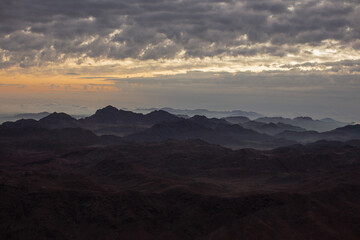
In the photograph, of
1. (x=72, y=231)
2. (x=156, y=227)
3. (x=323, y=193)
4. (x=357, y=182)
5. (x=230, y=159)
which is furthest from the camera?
(x=230, y=159)

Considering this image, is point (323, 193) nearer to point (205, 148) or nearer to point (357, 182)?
point (357, 182)

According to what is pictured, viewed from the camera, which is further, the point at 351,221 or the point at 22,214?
the point at 351,221

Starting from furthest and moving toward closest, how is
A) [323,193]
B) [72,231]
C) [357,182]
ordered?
[357,182]
[323,193]
[72,231]

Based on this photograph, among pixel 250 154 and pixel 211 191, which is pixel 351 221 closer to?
pixel 211 191

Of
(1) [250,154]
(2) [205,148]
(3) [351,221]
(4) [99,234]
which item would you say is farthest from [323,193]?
(2) [205,148]

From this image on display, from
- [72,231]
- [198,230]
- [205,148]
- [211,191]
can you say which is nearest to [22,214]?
[72,231]

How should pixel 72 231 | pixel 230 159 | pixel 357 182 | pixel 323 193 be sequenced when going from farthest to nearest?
pixel 230 159 < pixel 357 182 < pixel 323 193 < pixel 72 231

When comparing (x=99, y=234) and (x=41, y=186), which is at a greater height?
(x=41, y=186)

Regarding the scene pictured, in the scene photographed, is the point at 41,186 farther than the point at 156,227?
Yes

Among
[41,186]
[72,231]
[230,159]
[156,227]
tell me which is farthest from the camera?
[230,159]
